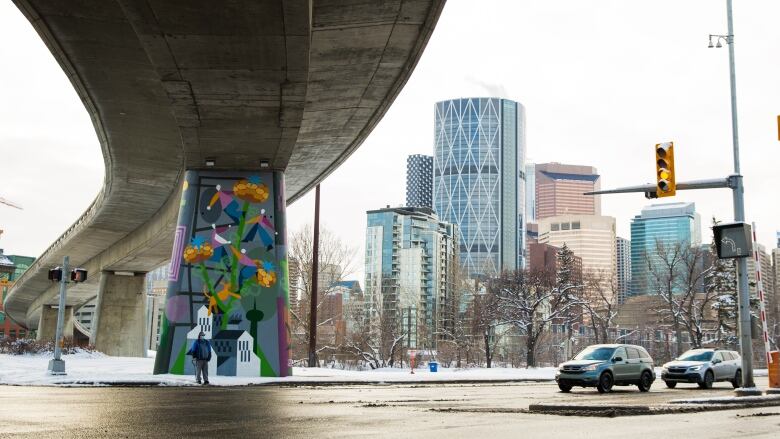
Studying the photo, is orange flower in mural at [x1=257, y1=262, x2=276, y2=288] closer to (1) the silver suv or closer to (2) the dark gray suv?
(2) the dark gray suv

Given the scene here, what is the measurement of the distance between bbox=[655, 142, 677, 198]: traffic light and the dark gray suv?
25.5 feet

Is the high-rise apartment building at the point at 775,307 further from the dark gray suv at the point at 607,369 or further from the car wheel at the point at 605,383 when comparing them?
the car wheel at the point at 605,383

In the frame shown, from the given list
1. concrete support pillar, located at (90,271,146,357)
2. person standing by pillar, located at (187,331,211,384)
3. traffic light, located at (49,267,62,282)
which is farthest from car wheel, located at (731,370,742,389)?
concrete support pillar, located at (90,271,146,357)

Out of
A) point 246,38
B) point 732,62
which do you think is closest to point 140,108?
point 246,38

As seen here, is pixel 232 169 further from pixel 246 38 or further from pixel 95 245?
A: pixel 95 245

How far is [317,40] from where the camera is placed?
62.9 feet

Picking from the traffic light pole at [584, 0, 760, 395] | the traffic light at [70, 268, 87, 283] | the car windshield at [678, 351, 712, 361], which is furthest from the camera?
the car windshield at [678, 351, 712, 361]

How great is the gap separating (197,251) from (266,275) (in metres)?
2.49

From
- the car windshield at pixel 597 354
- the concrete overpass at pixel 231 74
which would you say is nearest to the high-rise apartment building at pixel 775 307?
the car windshield at pixel 597 354

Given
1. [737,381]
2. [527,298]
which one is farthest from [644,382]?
[527,298]

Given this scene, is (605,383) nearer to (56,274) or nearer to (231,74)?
(231,74)

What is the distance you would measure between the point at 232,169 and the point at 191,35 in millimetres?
12379

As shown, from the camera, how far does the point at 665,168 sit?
18359 millimetres

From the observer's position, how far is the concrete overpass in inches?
646
